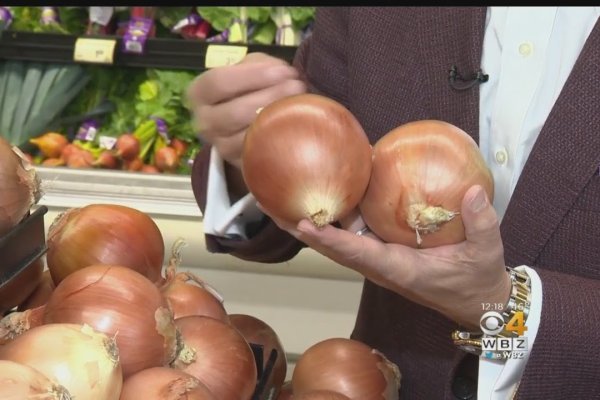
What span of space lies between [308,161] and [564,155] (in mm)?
331

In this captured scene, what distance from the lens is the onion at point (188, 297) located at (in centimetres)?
84

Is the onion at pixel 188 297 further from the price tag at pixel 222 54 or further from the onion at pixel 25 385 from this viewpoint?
the price tag at pixel 222 54

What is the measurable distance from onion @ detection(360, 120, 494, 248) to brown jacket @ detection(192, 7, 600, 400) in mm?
171

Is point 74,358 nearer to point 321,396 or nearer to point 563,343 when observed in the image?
point 321,396

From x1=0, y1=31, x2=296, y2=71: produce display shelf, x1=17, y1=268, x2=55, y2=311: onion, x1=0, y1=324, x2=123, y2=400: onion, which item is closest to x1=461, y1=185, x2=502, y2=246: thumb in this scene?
x1=0, y1=324, x2=123, y2=400: onion

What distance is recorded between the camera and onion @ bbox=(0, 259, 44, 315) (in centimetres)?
80

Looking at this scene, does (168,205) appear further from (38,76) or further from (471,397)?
(471,397)

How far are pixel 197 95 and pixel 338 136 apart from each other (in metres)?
0.29

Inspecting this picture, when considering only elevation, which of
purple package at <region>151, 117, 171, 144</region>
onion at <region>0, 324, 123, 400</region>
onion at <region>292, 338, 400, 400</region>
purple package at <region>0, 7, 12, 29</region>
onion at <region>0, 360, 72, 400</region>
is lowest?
purple package at <region>151, 117, 171, 144</region>

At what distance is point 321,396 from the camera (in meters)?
0.83

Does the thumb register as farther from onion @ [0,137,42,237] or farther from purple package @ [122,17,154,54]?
purple package @ [122,17,154,54]

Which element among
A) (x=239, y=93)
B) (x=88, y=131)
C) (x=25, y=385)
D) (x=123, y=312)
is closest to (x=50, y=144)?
(x=88, y=131)

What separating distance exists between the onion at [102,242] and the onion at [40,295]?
2cm

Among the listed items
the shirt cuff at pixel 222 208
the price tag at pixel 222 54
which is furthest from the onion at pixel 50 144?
the shirt cuff at pixel 222 208
